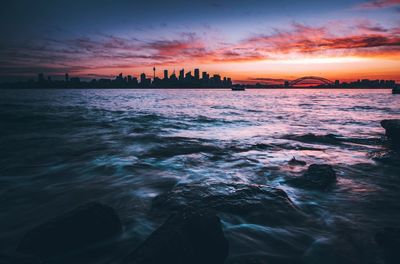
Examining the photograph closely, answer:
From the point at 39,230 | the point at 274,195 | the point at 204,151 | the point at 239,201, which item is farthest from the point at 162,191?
the point at 204,151

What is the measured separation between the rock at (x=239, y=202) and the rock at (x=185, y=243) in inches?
61.4

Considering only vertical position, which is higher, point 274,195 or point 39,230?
point 39,230

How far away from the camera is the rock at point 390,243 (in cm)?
365

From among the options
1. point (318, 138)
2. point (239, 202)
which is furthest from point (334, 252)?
point (318, 138)

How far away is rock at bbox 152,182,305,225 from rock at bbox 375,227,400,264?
1.39 metres

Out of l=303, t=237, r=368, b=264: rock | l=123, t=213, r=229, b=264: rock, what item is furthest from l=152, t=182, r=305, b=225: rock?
l=123, t=213, r=229, b=264: rock

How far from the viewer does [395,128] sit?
1264cm

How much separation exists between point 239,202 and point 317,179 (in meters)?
2.86

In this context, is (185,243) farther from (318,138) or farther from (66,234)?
(318,138)

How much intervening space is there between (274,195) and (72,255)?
439 centimetres

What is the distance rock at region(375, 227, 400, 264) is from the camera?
365 cm

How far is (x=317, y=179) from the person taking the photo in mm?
7090

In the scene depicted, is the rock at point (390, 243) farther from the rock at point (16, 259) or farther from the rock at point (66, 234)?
the rock at point (16, 259)

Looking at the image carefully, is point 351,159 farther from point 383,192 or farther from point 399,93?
point 399,93
